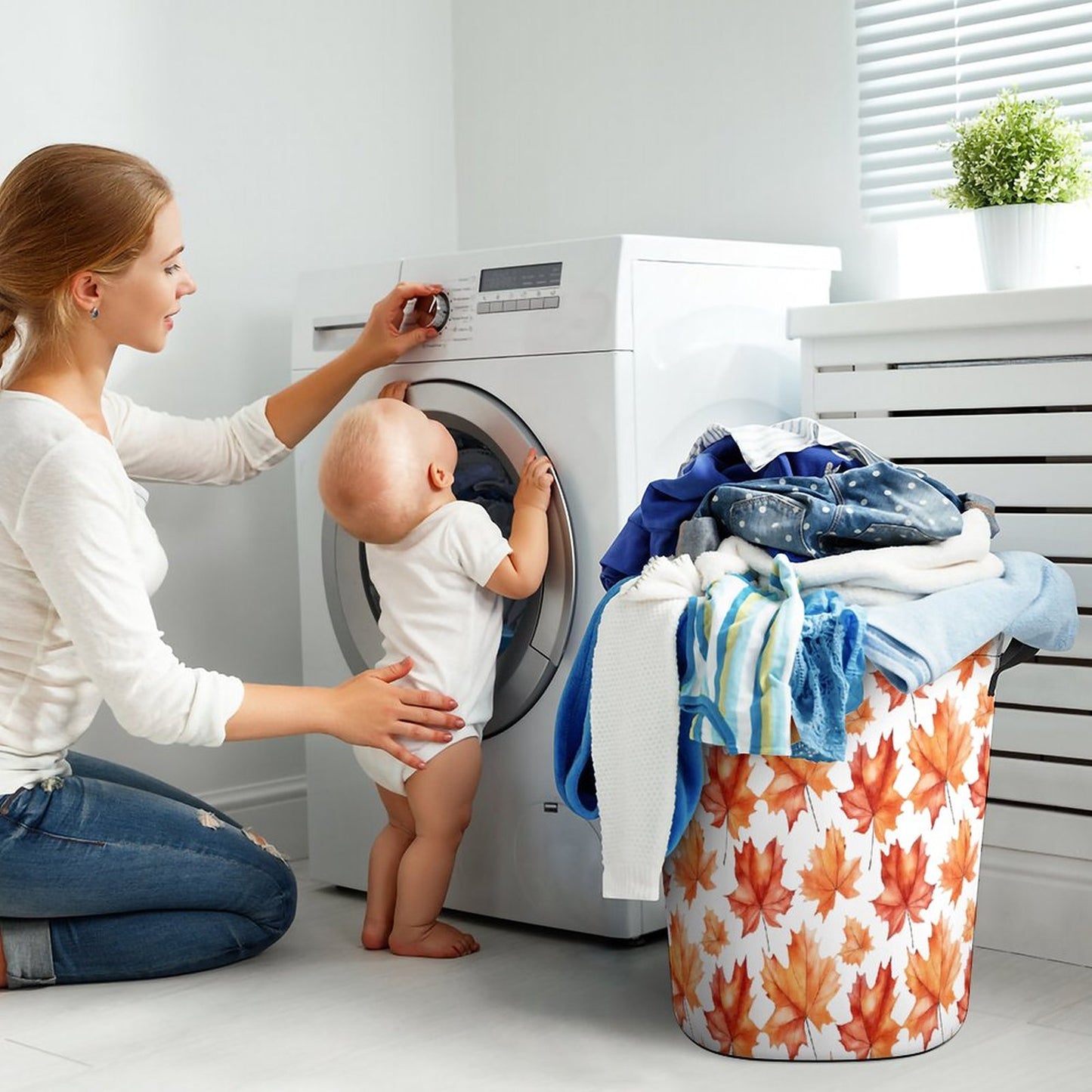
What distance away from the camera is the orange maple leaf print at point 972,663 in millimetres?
1539

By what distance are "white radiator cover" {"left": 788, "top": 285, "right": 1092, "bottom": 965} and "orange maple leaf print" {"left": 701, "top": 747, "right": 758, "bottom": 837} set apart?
563 millimetres

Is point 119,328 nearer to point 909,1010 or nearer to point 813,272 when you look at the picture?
point 813,272

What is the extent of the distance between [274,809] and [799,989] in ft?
4.31

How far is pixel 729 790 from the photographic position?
153 cm

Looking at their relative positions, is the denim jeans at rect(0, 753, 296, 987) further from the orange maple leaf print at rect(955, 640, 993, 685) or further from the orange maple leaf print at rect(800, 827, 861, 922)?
the orange maple leaf print at rect(955, 640, 993, 685)

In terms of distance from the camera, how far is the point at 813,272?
2.23 m

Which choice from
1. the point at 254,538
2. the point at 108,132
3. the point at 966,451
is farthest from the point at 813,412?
the point at 108,132

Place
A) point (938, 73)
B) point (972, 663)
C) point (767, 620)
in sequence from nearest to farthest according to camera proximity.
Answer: point (767, 620) < point (972, 663) < point (938, 73)

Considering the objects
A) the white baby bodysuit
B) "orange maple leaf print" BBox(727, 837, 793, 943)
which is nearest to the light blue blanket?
"orange maple leaf print" BBox(727, 837, 793, 943)

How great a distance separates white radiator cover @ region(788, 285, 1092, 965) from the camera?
184 cm

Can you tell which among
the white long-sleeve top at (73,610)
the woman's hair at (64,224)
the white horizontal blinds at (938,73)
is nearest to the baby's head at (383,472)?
the white long-sleeve top at (73,610)

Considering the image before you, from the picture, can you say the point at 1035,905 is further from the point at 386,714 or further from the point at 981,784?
the point at 386,714

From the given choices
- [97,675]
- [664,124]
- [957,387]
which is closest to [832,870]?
[957,387]

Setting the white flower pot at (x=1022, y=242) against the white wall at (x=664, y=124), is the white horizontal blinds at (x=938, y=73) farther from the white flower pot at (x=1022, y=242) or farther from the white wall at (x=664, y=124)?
the white flower pot at (x=1022, y=242)
